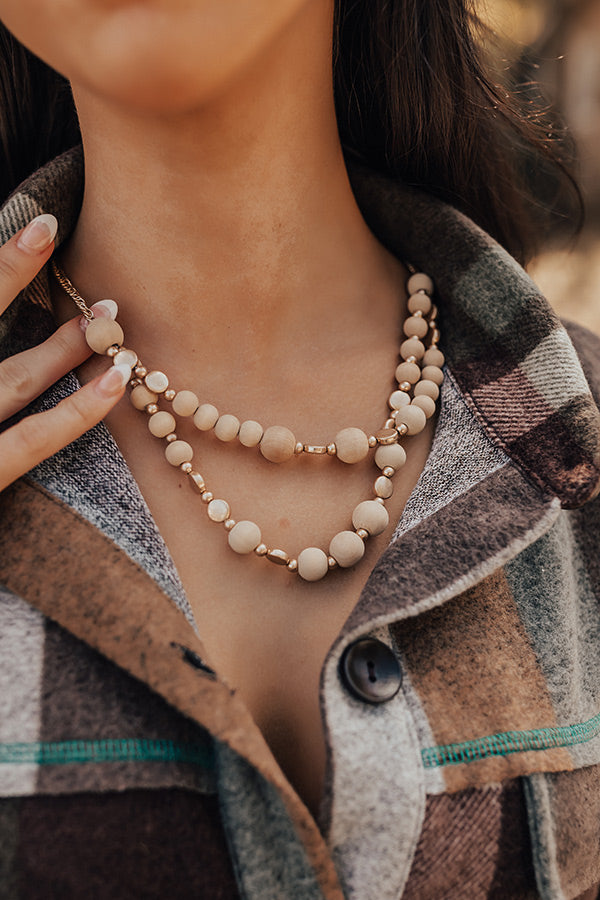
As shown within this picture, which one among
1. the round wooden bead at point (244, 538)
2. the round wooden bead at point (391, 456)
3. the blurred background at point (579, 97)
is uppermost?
the round wooden bead at point (244, 538)

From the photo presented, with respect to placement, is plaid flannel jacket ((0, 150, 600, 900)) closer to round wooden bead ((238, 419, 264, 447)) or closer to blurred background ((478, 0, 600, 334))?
round wooden bead ((238, 419, 264, 447))

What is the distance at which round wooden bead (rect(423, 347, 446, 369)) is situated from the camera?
1.10m

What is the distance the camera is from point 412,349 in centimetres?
111

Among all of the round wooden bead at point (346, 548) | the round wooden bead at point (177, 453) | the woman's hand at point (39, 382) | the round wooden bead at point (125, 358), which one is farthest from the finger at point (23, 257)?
the round wooden bead at point (346, 548)

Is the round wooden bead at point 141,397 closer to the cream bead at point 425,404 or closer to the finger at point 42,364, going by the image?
the finger at point 42,364

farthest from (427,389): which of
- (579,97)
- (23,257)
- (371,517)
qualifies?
(579,97)

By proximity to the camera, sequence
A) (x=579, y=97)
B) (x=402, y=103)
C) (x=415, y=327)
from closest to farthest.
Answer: (x=415, y=327)
(x=402, y=103)
(x=579, y=97)

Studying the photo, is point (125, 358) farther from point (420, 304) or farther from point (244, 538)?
point (420, 304)

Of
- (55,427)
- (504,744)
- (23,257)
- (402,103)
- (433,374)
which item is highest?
(23,257)

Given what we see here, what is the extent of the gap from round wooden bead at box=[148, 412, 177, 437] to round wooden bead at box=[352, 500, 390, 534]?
0.86 ft

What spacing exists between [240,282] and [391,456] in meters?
0.31

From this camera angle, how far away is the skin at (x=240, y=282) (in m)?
0.75

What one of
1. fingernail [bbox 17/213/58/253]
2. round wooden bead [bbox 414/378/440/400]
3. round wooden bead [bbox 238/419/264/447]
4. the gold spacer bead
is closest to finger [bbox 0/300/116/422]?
fingernail [bbox 17/213/58/253]

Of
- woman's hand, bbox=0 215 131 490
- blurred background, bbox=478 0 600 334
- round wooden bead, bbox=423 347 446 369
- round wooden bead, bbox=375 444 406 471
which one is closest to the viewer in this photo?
woman's hand, bbox=0 215 131 490
